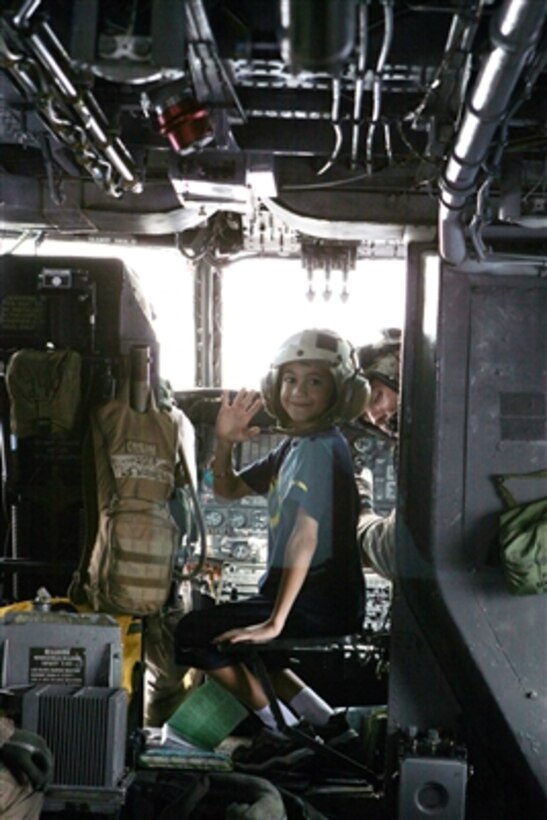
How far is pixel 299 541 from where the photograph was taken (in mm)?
4203

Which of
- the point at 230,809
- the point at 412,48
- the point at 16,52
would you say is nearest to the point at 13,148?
the point at 16,52

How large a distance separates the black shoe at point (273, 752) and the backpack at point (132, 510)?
2.48 feet

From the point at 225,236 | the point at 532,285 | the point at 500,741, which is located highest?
the point at 225,236

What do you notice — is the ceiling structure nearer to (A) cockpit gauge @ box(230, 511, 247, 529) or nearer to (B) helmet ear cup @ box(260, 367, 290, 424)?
(B) helmet ear cup @ box(260, 367, 290, 424)

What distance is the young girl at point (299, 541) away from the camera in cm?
423

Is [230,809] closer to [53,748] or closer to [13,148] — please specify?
[53,748]

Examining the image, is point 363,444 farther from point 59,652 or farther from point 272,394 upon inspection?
point 59,652

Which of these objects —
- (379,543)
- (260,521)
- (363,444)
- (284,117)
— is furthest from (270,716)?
(284,117)

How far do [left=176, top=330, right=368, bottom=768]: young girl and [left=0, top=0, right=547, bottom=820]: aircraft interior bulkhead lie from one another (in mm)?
110

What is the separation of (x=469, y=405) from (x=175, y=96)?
1.70 metres

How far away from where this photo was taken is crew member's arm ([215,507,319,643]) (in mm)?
4133

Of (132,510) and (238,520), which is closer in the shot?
(132,510)

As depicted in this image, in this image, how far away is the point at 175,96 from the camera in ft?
10.0

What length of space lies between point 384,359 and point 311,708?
1712 millimetres
